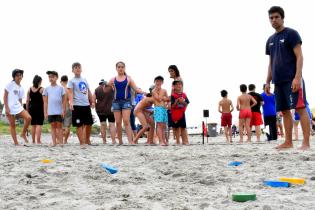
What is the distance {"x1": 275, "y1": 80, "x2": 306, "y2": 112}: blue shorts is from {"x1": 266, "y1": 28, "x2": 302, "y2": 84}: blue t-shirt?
10cm

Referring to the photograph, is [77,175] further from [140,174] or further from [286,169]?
[286,169]

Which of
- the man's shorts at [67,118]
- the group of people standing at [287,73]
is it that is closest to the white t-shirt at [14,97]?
the man's shorts at [67,118]

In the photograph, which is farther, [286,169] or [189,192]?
[286,169]

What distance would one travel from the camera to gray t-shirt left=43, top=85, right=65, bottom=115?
328 inches

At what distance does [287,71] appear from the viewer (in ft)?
18.7

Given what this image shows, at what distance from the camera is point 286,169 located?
397 cm

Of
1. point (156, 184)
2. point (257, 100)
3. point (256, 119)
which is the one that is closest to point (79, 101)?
point (257, 100)

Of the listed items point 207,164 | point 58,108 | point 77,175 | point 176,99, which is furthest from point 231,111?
point 77,175

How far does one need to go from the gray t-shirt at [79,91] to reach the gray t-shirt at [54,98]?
0.25 metres

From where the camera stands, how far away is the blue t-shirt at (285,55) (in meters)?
5.64

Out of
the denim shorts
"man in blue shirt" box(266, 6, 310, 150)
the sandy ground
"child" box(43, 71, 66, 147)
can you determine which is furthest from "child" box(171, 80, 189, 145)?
the sandy ground

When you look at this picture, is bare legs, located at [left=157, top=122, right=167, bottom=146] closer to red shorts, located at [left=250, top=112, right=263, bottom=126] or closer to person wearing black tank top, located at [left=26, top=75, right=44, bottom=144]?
person wearing black tank top, located at [left=26, top=75, right=44, bottom=144]

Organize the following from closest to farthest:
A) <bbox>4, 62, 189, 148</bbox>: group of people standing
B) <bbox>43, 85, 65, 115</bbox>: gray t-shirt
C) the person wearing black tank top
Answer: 1. <bbox>43, 85, 65, 115</bbox>: gray t-shirt
2. <bbox>4, 62, 189, 148</bbox>: group of people standing
3. the person wearing black tank top

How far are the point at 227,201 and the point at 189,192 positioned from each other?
410 mm
